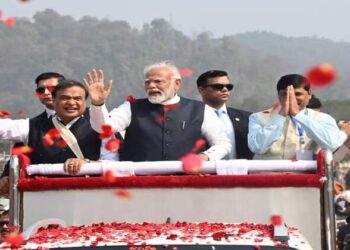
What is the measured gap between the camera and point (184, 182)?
7.67 m

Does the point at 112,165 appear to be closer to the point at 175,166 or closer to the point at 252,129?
the point at 175,166

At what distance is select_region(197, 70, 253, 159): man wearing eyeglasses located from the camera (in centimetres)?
940

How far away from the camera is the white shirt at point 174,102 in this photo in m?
8.62

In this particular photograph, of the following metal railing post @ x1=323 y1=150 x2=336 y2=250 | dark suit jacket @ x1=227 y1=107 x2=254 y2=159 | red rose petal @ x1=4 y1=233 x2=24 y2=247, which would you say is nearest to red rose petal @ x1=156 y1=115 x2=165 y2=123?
dark suit jacket @ x1=227 y1=107 x2=254 y2=159

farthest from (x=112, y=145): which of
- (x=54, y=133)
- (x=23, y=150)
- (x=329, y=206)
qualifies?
(x=329, y=206)

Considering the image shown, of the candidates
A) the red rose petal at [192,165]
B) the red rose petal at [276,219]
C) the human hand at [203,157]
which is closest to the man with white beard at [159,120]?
the human hand at [203,157]

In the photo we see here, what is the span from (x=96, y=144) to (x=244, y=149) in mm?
1304

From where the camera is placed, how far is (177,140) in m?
8.62

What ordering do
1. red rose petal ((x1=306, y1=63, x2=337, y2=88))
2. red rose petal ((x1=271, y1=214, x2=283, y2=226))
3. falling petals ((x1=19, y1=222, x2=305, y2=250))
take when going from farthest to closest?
red rose petal ((x1=271, y1=214, x2=283, y2=226)), red rose petal ((x1=306, y1=63, x2=337, y2=88)), falling petals ((x1=19, y1=222, x2=305, y2=250))

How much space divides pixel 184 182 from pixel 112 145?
4.18 feet

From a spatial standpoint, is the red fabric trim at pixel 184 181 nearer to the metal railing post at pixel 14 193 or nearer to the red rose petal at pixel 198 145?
the metal railing post at pixel 14 193

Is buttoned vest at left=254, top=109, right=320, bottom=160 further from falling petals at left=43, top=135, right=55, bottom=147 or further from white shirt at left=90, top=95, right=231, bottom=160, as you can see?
falling petals at left=43, top=135, right=55, bottom=147

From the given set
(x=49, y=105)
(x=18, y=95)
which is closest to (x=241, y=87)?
(x=18, y=95)

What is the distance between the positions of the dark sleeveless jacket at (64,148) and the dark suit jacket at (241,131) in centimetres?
126
